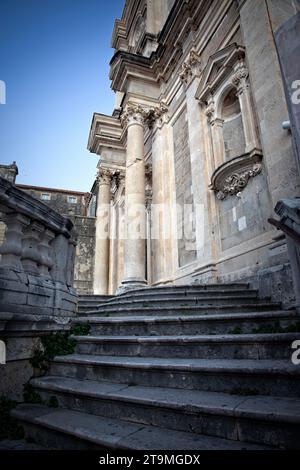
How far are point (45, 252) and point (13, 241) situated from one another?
631 mm

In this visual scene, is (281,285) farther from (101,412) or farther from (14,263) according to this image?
(14,263)

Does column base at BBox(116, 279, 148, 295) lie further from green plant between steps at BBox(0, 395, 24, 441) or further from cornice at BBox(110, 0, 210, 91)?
cornice at BBox(110, 0, 210, 91)

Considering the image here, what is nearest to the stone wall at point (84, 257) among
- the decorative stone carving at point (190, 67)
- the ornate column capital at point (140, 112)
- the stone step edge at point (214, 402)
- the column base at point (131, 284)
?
the ornate column capital at point (140, 112)

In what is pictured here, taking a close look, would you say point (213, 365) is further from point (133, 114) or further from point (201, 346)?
point (133, 114)

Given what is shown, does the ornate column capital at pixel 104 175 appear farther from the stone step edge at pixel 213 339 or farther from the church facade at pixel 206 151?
the stone step edge at pixel 213 339

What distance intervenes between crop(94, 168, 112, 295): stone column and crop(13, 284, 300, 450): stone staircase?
35.3ft

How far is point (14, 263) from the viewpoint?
3.62 m

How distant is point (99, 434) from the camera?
2.17 metres

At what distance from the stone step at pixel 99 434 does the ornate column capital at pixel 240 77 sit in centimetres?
801

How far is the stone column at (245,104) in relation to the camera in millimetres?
7093

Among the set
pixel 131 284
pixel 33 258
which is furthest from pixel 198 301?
pixel 131 284

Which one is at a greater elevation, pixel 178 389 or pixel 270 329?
pixel 270 329
